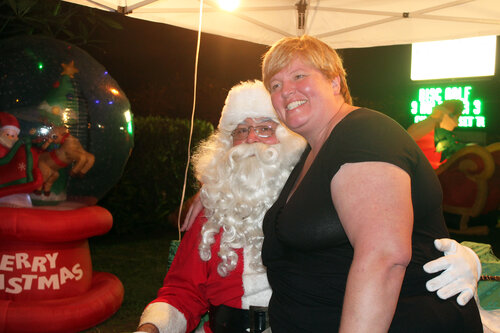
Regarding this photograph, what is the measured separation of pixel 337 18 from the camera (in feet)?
14.1

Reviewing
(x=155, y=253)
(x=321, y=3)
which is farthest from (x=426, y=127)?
(x=155, y=253)

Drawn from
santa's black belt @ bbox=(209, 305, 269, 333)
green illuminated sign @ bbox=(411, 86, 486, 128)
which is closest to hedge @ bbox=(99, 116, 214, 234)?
santa's black belt @ bbox=(209, 305, 269, 333)

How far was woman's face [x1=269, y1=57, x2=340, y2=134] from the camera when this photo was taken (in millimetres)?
1464

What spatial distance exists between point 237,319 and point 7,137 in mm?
1931

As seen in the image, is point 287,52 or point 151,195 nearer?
point 287,52

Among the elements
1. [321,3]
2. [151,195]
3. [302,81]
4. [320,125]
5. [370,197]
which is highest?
[321,3]

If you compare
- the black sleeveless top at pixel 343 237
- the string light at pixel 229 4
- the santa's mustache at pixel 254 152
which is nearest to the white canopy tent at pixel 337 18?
the string light at pixel 229 4

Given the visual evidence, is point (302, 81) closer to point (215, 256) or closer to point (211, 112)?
point (215, 256)

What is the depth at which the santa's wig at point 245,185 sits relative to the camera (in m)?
2.42

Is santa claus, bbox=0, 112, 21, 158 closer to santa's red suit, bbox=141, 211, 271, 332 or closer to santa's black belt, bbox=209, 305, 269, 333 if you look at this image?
santa's red suit, bbox=141, 211, 271, 332

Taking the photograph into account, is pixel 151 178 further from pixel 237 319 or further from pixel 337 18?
pixel 237 319

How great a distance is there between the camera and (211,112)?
1090 cm

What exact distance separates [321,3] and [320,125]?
2.96 m

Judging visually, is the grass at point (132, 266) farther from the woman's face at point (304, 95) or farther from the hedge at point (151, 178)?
the woman's face at point (304, 95)
